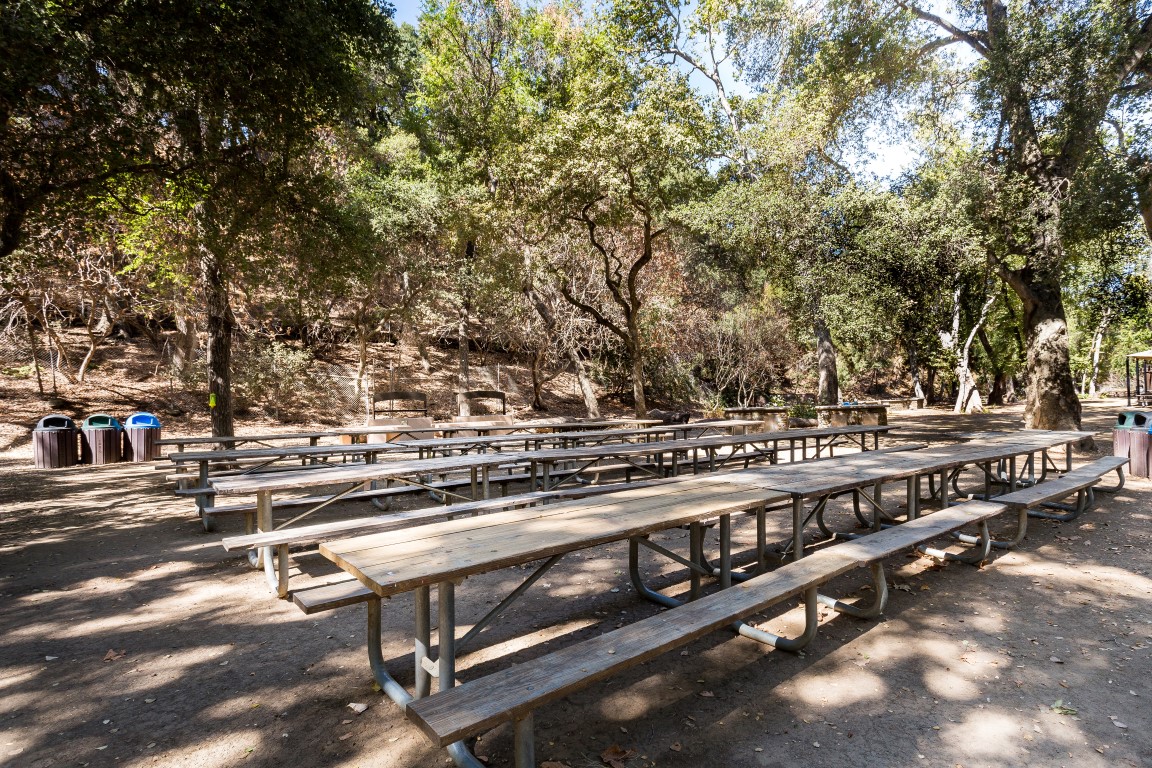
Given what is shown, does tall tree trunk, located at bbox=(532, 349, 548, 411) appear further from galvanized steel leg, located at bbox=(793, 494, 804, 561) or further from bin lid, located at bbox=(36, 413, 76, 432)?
galvanized steel leg, located at bbox=(793, 494, 804, 561)

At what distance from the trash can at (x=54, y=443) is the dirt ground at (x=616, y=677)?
22.9 ft

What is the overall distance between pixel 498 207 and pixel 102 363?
13879 mm

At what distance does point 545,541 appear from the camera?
2.52 m

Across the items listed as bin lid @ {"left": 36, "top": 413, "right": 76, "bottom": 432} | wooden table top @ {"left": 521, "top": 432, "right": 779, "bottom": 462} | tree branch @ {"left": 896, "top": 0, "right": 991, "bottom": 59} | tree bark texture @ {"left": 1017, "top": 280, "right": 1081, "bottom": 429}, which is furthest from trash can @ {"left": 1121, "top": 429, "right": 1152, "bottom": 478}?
bin lid @ {"left": 36, "top": 413, "right": 76, "bottom": 432}

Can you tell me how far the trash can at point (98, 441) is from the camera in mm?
10852

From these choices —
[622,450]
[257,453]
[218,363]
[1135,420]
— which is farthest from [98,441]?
[1135,420]

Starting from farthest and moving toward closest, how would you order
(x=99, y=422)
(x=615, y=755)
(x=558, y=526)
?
(x=99, y=422)
(x=558, y=526)
(x=615, y=755)

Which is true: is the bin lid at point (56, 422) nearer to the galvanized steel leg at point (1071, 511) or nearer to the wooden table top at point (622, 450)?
the wooden table top at point (622, 450)

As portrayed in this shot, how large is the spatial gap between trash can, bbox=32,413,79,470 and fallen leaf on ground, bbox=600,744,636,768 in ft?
39.7

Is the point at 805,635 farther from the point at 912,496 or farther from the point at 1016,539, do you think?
the point at 1016,539

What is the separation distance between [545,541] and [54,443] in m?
11.8

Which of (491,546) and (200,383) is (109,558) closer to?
(491,546)

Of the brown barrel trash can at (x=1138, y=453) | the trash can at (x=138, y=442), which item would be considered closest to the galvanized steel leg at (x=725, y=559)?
the brown barrel trash can at (x=1138, y=453)

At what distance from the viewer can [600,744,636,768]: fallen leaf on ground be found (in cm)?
222
